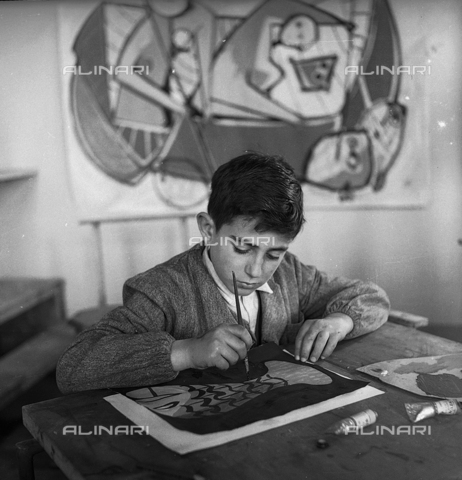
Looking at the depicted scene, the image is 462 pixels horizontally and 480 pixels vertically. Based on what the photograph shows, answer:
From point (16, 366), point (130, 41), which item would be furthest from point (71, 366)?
point (130, 41)

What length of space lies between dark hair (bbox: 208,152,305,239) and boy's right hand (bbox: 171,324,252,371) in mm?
224

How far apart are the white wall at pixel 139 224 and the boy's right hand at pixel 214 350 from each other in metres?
1.01

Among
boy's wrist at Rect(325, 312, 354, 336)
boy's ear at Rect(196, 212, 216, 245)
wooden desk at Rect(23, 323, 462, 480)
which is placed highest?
boy's ear at Rect(196, 212, 216, 245)

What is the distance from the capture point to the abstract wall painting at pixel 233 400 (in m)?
0.78

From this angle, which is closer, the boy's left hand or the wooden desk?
the wooden desk

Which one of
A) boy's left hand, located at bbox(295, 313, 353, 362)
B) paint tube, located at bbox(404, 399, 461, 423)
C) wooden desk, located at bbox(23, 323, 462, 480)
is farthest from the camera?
boy's left hand, located at bbox(295, 313, 353, 362)

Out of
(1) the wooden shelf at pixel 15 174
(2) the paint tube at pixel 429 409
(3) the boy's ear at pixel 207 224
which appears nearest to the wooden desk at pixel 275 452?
(2) the paint tube at pixel 429 409

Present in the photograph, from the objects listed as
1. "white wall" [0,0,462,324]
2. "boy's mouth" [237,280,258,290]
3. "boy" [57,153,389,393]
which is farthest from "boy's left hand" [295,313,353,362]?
"white wall" [0,0,462,324]

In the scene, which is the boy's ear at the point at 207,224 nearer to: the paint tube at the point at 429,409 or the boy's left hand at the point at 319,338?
the boy's left hand at the point at 319,338

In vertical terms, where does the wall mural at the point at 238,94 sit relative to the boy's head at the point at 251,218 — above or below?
above

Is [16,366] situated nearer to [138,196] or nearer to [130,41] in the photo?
[138,196]

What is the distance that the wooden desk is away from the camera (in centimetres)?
68

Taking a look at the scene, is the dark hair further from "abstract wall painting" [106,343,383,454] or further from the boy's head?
"abstract wall painting" [106,343,383,454]

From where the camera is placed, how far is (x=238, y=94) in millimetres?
2361
